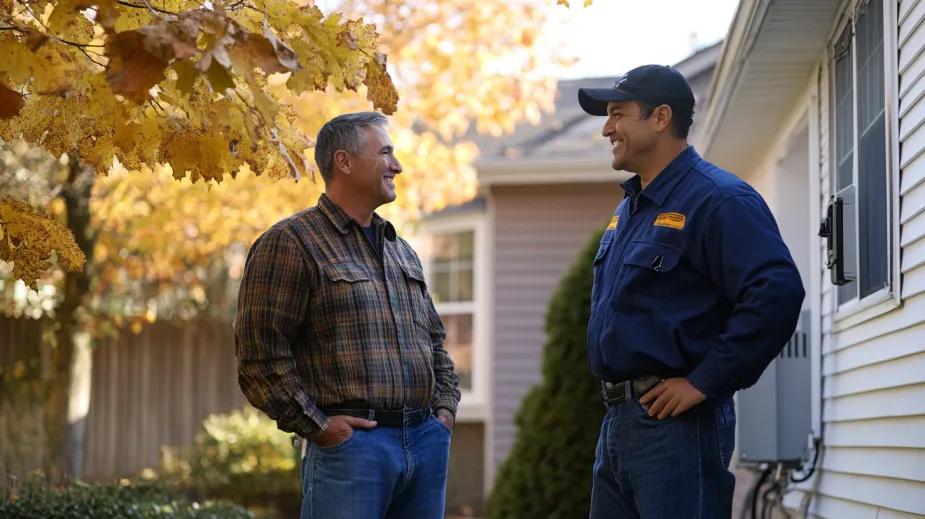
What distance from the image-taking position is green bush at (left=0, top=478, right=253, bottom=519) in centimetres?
665

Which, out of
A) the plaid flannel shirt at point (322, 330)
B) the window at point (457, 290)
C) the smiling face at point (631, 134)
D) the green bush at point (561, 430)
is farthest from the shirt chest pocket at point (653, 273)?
the window at point (457, 290)

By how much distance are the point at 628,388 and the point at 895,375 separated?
1888 mm

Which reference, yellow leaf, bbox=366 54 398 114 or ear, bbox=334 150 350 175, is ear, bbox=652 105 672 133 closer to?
yellow leaf, bbox=366 54 398 114

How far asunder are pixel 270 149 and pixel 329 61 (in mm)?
397

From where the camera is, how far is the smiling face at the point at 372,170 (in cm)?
471

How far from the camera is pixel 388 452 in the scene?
4.45 m

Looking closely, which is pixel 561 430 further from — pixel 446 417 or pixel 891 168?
pixel 446 417

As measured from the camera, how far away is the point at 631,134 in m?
4.30

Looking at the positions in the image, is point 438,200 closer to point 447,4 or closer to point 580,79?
point 447,4

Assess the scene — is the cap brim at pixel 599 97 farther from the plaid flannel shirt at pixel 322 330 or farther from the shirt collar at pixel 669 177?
the plaid flannel shirt at pixel 322 330

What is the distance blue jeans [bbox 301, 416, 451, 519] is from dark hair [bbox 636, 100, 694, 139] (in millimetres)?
1300

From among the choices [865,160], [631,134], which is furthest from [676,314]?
[865,160]

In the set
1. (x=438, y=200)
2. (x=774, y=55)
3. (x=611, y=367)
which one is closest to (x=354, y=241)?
(x=611, y=367)

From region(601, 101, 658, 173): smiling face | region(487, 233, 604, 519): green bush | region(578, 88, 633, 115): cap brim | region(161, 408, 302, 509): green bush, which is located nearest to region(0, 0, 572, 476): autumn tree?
region(578, 88, 633, 115): cap brim
